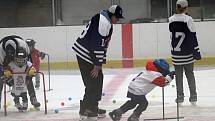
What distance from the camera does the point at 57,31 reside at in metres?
16.0

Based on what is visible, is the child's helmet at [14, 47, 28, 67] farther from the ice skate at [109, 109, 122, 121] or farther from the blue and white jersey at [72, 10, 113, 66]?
the ice skate at [109, 109, 122, 121]

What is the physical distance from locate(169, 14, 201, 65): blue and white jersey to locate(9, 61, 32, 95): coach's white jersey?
7.09 feet

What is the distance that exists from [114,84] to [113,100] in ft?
7.66

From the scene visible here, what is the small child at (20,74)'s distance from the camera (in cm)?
834

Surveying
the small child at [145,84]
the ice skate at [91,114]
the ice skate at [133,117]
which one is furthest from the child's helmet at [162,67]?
the ice skate at [91,114]

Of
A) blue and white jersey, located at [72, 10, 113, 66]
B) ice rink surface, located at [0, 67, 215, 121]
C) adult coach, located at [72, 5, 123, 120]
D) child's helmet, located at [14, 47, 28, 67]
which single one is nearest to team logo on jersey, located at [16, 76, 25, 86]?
child's helmet, located at [14, 47, 28, 67]

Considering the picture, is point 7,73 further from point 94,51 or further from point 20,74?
point 94,51

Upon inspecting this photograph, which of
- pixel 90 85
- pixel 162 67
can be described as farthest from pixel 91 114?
pixel 162 67

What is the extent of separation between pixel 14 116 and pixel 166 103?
231 centimetres

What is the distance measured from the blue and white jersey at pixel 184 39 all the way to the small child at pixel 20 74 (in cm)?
209

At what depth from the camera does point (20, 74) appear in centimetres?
841

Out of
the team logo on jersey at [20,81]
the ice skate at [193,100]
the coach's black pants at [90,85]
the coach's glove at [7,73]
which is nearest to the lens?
the coach's black pants at [90,85]

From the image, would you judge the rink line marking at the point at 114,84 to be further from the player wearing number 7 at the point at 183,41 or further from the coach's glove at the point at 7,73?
the coach's glove at the point at 7,73

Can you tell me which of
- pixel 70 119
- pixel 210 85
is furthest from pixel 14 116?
pixel 210 85
